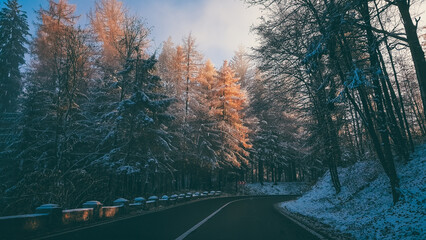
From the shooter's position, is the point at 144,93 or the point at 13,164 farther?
the point at 13,164

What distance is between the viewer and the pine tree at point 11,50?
88.3 feet

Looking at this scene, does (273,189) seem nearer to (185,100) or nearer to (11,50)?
(185,100)

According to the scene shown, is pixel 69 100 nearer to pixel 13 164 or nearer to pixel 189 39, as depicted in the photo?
pixel 13 164

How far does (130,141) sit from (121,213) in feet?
22.9

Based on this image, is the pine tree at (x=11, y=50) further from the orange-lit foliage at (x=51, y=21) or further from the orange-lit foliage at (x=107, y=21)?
the orange-lit foliage at (x=107, y=21)

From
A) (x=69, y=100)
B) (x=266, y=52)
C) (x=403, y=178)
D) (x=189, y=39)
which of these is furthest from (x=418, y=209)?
(x=189, y=39)

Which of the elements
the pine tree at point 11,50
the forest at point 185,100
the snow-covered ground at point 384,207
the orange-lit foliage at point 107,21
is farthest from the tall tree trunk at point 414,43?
the pine tree at point 11,50

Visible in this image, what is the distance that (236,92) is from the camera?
26.7 meters

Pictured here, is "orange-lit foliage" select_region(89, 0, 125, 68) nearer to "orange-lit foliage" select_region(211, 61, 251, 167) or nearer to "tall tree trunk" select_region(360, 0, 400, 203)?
"orange-lit foliage" select_region(211, 61, 251, 167)

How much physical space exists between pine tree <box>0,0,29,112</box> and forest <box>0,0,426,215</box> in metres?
0.15

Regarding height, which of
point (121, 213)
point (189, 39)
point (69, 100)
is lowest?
point (121, 213)

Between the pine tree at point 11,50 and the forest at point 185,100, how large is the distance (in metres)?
0.15

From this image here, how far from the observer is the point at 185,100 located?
84.6ft

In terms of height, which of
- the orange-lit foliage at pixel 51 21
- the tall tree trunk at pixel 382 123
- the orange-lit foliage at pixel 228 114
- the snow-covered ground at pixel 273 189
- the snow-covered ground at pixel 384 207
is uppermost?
the orange-lit foliage at pixel 51 21
